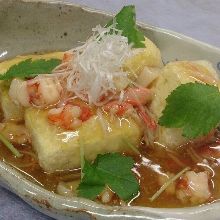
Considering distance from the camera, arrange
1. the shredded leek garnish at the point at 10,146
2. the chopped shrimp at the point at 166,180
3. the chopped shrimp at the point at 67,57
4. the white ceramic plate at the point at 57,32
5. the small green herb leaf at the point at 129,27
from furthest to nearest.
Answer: the white ceramic plate at the point at 57,32, the small green herb leaf at the point at 129,27, the chopped shrimp at the point at 67,57, the shredded leek garnish at the point at 10,146, the chopped shrimp at the point at 166,180

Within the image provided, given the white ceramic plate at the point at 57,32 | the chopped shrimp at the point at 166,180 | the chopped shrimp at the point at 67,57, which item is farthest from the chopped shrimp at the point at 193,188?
the white ceramic plate at the point at 57,32

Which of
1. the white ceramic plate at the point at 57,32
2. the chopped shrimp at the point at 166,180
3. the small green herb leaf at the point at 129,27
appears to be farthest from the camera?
the white ceramic plate at the point at 57,32

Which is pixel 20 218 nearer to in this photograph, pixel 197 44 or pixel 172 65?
pixel 172 65

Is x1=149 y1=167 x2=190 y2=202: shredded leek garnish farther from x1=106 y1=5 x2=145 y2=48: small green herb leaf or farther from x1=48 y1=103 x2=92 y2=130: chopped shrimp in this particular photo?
x1=106 y1=5 x2=145 y2=48: small green herb leaf

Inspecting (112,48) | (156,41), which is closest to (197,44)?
(156,41)

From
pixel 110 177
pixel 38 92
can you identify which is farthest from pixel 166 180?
pixel 38 92

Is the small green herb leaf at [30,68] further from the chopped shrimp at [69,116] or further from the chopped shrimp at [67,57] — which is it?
the chopped shrimp at [69,116]
